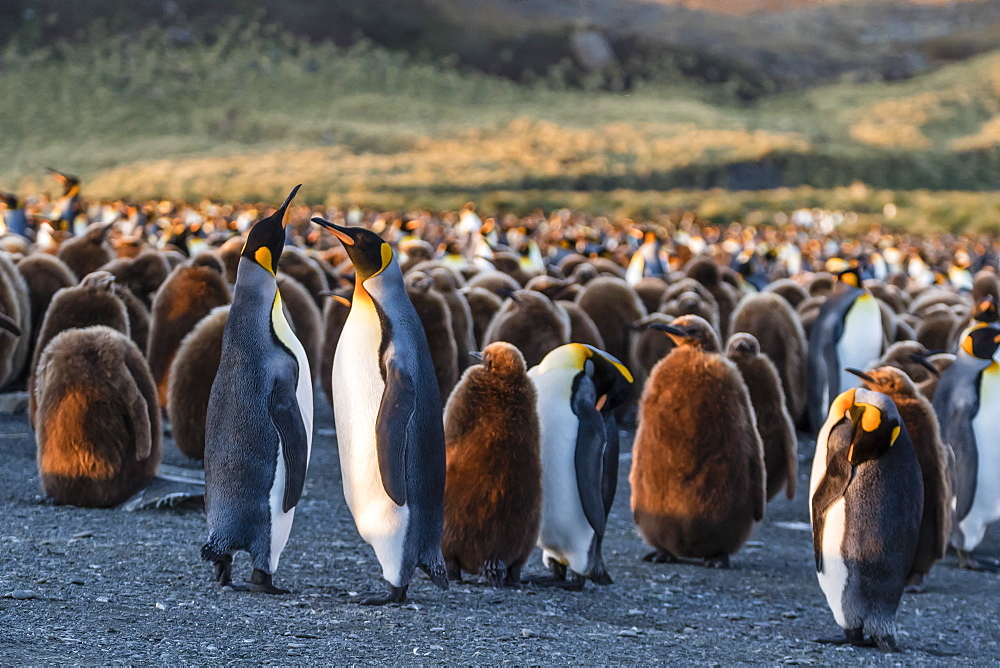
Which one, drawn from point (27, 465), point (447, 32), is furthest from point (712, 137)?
point (27, 465)

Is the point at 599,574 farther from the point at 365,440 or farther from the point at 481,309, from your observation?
the point at 481,309

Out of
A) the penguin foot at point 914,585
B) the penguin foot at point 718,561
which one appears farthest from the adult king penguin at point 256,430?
the penguin foot at point 914,585

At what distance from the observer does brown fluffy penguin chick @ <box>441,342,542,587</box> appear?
4.11 m

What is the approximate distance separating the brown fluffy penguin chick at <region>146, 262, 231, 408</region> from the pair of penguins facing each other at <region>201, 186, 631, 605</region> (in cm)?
239

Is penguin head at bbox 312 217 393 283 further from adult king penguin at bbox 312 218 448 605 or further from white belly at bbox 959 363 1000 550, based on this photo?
white belly at bbox 959 363 1000 550

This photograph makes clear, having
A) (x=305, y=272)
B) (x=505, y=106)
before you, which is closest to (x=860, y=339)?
(x=305, y=272)

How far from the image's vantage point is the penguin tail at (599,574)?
4461mm

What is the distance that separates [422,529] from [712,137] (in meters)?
54.1

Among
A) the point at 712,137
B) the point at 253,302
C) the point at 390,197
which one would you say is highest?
the point at 712,137

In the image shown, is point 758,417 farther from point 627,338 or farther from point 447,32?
point 447,32

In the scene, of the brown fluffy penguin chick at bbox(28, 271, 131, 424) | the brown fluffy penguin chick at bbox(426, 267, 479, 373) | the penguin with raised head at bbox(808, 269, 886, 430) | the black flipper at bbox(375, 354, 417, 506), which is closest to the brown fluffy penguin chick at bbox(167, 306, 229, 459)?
the brown fluffy penguin chick at bbox(28, 271, 131, 424)

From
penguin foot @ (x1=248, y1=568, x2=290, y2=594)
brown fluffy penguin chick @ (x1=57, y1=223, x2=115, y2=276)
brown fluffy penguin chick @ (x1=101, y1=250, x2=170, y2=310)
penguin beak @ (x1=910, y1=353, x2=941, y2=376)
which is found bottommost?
penguin foot @ (x1=248, y1=568, x2=290, y2=594)

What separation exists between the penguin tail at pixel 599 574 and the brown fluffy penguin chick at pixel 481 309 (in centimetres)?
373

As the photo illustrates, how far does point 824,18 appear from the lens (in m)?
101
